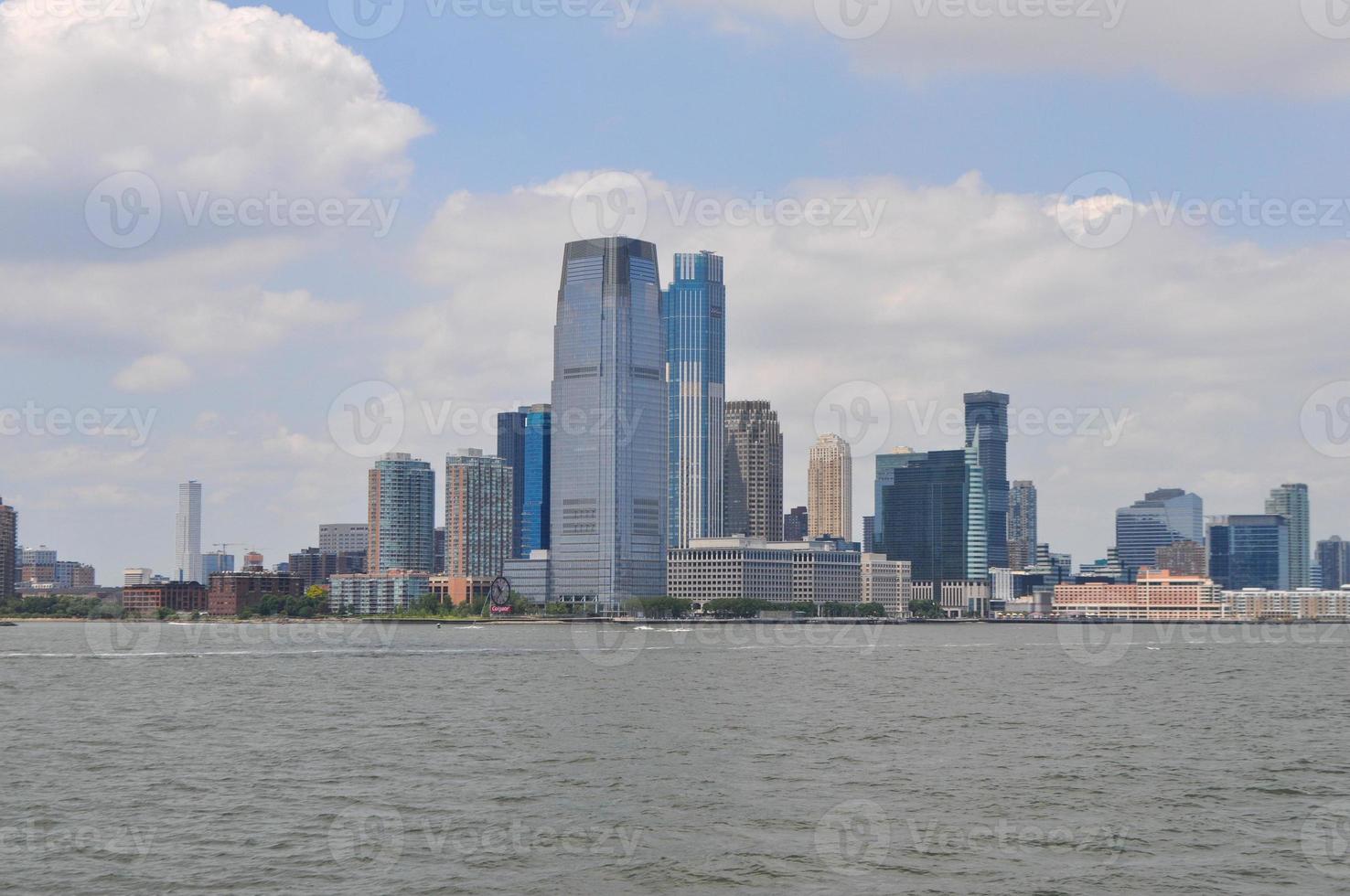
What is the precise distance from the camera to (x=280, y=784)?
56.5m

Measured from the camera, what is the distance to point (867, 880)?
40.8 m

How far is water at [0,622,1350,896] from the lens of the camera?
41.9 meters

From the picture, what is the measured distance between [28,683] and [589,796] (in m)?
73.9

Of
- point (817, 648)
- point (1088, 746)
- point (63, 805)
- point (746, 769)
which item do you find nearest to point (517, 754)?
point (746, 769)

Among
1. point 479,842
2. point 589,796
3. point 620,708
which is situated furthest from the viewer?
point 620,708

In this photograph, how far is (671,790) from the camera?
55.5 meters

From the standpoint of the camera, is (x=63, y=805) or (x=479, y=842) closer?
(x=479, y=842)

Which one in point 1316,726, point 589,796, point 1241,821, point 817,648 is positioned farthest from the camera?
point 817,648

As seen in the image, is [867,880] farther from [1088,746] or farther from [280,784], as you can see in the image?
[1088,746]

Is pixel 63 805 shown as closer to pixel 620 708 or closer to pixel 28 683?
pixel 620 708

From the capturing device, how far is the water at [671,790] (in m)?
41.9

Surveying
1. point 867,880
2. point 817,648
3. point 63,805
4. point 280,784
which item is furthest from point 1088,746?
point 817,648

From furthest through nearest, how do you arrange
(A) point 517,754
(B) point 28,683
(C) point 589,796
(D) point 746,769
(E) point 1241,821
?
(B) point 28,683
(A) point 517,754
(D) point 746,769
(C) point 589,796
(E) point 1241,821

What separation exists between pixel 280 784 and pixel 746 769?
18292 millimetres
